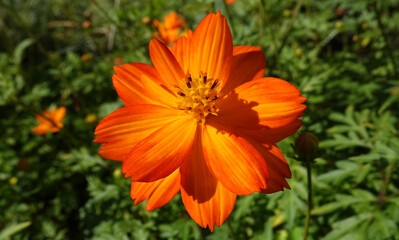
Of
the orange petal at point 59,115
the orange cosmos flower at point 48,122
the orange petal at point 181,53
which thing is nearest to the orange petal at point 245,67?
the orange petal at point 181,53

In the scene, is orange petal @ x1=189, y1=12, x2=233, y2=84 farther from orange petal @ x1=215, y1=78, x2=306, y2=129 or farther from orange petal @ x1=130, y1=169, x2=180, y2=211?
orange petal @ x1=130, y1=169, x2=180, y2=211

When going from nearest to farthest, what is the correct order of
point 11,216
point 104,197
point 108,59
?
point 104,197
point 11,216
point 108,59

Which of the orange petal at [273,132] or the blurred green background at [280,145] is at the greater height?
the orange petal at [273,132]

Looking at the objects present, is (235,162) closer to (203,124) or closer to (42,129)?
(203,124)

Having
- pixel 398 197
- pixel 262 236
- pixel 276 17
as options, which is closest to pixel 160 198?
pixel 262 236

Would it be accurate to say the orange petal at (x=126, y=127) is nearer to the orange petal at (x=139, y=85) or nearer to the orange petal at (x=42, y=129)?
the orange petal at (x=139, y=85)

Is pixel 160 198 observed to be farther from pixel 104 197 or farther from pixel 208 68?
pixel 104 197
